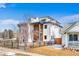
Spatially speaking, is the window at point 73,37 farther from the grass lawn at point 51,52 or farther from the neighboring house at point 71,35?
the grass lawn at point 51,52

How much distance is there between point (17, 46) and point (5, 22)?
293mm

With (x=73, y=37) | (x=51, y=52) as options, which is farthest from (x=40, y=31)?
(x=73, y=37)

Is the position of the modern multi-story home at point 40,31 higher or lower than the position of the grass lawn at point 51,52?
higher

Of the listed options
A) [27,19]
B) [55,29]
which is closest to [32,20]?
[27,19]

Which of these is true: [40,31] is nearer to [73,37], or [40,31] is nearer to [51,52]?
[51,52]

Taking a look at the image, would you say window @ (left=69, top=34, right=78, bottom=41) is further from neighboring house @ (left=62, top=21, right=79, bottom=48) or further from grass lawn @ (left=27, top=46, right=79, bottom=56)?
grass lawn @ (left=27, top=46, right=79, bottom=56)

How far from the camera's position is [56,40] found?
137 inches

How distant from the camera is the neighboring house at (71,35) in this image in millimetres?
3455

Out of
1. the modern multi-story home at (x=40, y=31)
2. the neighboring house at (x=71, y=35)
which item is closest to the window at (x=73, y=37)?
the neighboring house at (x=71, y=35)

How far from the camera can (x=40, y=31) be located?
351 centimetres

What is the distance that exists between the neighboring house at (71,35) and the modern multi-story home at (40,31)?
8 cm

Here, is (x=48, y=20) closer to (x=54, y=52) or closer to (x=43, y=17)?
(x=43, y=17)

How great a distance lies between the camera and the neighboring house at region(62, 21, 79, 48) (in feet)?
11.3

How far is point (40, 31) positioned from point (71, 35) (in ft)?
1.10
